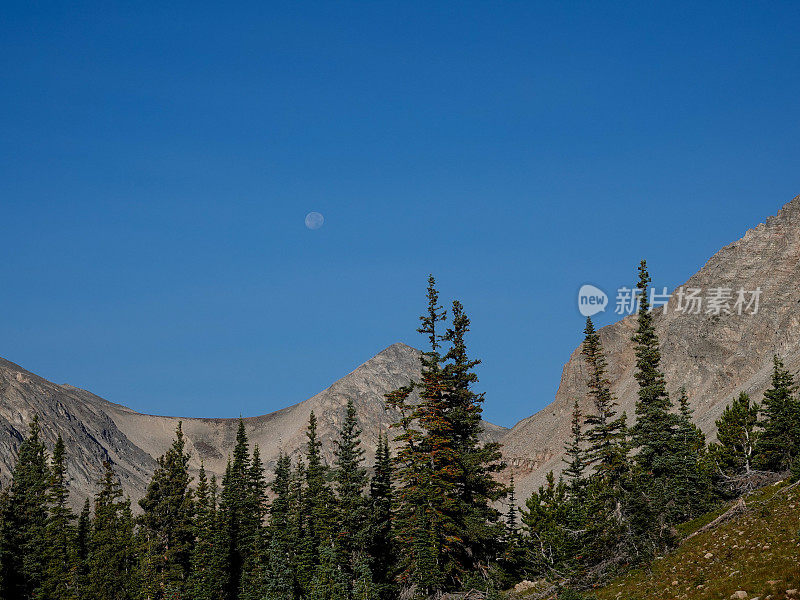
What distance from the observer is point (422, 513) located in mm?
49375

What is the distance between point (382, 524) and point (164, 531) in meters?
29.0

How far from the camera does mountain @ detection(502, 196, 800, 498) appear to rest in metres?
150

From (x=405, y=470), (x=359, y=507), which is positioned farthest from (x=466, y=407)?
(x=359, y=507)

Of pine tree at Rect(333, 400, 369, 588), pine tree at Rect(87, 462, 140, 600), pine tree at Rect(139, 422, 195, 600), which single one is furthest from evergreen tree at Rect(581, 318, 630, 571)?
pine tree at Rect(87, 462, 140, 600)

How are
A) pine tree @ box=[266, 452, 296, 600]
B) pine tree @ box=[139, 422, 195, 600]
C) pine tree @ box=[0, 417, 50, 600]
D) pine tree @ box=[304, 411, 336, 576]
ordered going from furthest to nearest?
pine tree @ box=[0, 417, 50, 600]
pine tree @ box=[139, 422, 195, 600]
pine tree @ box=[266, 452, 296, 600]
pine tree @ box=[304, 411, 336, 576]

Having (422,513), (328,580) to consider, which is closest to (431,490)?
(422,513)

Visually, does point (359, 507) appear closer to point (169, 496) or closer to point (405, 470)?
point (405, 470)

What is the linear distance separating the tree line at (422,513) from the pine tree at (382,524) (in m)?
0.14

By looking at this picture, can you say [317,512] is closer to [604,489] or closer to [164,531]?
[164,531]

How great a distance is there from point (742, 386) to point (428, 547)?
364 feet

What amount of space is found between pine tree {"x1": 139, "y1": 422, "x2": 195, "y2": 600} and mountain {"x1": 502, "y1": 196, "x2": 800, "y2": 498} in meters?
83.9

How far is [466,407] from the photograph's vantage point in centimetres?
5269

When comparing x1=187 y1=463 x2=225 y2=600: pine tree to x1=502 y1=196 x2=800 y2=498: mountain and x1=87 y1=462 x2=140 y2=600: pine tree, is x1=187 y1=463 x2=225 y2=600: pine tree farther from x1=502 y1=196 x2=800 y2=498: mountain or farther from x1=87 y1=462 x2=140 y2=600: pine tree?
x1=502 y1=196 x2=800 y2=498: mountain

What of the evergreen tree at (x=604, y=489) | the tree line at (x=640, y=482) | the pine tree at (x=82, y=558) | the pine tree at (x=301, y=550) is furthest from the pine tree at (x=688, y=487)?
the pine tree at (x=82, y=558)
